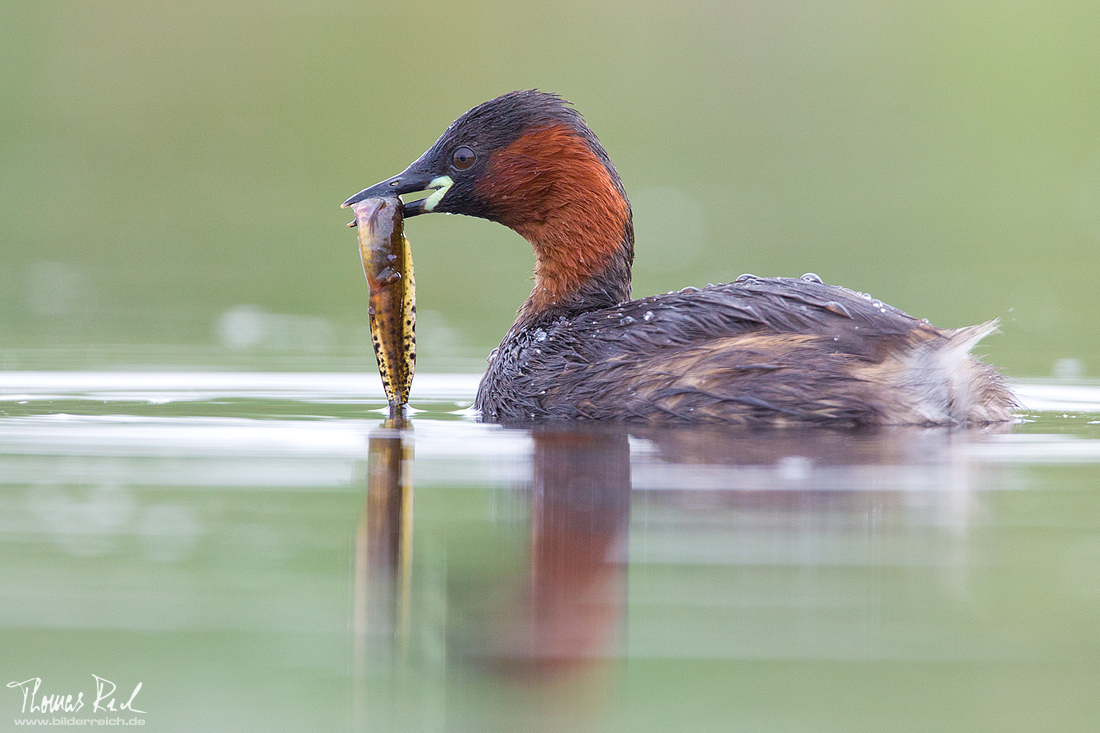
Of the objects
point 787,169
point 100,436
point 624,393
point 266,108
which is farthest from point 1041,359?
point 266,108

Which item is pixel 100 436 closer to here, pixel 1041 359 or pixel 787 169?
pixel 1041 359

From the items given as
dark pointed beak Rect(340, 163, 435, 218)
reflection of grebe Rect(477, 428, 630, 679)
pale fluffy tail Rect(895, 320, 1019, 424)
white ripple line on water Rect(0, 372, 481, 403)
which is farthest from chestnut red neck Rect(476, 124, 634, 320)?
reflection of grebe Rect(477, 428, 630, 679)

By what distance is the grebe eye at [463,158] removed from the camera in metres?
7.82

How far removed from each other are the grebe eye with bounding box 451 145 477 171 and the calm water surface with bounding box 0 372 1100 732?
1711 millimetres

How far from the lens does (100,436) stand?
6426mm

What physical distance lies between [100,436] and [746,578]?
3.30 m

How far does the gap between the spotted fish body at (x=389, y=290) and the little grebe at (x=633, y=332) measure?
13 centimetres

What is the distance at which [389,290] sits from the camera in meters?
7.61

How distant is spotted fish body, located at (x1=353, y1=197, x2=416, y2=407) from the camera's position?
24.7 ft

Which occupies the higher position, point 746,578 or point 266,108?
point 266,108

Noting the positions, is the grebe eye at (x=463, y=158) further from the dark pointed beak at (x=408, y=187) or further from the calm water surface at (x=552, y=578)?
the calm water surface at (x=552, y=578)

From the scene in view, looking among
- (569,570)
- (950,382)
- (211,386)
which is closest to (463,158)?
(211,386)

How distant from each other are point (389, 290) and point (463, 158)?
0.79 metres

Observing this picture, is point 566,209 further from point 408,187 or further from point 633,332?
point 633,332
